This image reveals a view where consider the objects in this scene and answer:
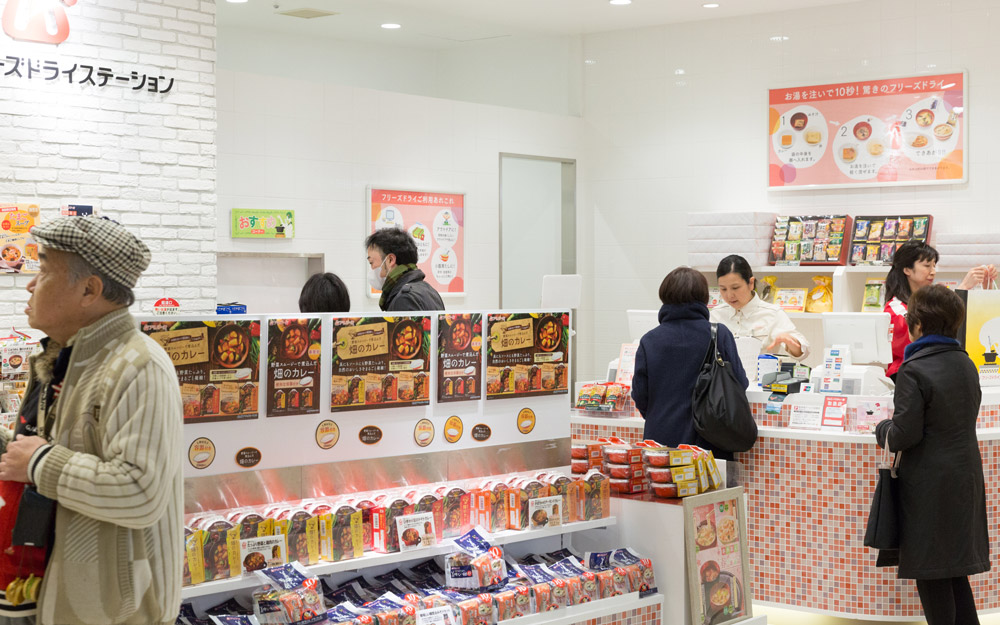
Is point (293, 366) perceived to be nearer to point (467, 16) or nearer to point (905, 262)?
point (905, 262)

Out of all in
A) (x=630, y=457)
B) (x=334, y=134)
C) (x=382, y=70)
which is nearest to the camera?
(x=630, y=457)

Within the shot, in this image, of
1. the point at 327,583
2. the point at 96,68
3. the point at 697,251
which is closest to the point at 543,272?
the point at 697,251

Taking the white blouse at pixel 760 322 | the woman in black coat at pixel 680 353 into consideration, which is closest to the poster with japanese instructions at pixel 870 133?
the white blouse at pixel 760 322

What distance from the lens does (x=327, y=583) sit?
313 cm

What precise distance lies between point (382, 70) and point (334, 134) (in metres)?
1.88

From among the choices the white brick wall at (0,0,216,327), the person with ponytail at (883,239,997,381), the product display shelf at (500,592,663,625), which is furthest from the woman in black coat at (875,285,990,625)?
the white brick wall at (0,0,216,327)

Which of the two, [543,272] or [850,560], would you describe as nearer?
[850,560]

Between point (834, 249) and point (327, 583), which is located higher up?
point (834, 249)

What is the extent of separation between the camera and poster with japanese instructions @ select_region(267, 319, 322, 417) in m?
3.02

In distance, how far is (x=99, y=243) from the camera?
2188mm

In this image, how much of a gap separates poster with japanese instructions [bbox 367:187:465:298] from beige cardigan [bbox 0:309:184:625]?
5.67m

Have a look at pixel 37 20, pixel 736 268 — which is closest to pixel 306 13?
pixel 37 20

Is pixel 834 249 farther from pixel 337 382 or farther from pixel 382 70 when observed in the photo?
pixel 337 382

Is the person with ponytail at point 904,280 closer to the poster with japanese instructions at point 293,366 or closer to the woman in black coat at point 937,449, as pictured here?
the woman in black coat at point 937,449
